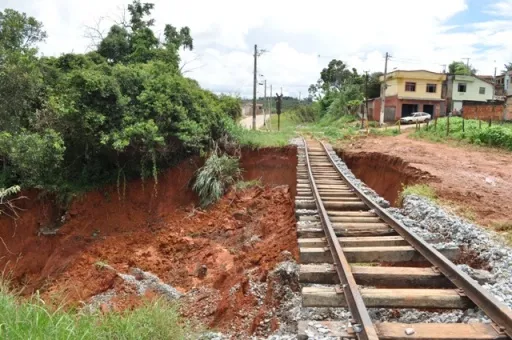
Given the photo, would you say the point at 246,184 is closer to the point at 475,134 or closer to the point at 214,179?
Answer: the point at 214,179

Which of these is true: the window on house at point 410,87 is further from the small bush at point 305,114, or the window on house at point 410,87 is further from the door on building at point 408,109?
the small bush at point 305,114

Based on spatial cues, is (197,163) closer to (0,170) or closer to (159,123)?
(159,123)

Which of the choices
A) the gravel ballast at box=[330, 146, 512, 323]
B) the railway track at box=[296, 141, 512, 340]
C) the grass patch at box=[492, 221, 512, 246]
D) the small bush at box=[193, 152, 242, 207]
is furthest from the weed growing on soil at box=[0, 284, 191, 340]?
the small bush at box=[193, 152, 242, 207]

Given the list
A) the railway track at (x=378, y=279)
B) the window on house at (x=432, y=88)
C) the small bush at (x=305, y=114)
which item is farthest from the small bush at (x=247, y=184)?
the small bush at (x=305, y=114)

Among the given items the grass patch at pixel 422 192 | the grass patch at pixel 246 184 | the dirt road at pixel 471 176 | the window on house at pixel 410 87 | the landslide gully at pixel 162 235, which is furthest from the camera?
the window on house at pixel 410 87

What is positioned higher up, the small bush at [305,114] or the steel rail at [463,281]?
the small bush at [305,114]

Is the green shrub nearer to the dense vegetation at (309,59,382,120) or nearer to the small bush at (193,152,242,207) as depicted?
the dense vegetation at (309,59,382,120)

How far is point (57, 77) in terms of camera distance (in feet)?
45.9

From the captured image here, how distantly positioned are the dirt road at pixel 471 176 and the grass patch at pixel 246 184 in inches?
166

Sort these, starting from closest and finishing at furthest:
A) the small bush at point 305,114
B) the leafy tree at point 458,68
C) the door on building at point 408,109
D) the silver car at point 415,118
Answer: the silver car at point 415,118, the door on building at point 408,109, the leafy tree at point 458,68, the small bush at point 305,114

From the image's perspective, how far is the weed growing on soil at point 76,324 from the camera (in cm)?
346

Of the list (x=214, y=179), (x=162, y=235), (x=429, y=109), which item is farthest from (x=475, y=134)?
(x=429, y=109)

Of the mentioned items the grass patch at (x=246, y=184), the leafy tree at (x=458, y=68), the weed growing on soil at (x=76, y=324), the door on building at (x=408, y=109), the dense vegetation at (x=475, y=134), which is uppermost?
the leafy tree at (x=458, y=68)

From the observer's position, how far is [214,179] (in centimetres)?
1357
